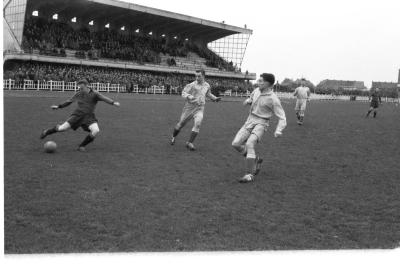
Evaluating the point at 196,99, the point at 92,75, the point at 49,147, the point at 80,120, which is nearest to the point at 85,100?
the point at 80,120

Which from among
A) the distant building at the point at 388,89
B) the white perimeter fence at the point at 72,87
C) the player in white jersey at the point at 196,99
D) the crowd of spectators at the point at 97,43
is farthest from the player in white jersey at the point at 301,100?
the distant building at the point at 388,89

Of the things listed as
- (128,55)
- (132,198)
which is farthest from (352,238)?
(128,55)

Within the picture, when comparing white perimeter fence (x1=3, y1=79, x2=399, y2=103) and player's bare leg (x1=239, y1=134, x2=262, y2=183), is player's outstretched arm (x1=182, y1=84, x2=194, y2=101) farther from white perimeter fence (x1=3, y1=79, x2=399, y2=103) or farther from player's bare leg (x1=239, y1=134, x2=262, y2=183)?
white perimeter fence (x1=3, y1=79, x2=399, y2=103)

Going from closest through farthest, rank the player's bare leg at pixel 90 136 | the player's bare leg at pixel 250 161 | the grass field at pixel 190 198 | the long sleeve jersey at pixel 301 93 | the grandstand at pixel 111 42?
the grass field at pixel 190 198
the player's bare leg at pixel 250 161
the player's bare leg at pixel 90 136
the long sleeve jersey at pixel 301 93
the grandstand at pixel 111 42

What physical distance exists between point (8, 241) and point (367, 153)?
878cm

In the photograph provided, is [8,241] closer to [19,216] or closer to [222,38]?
[19,216]

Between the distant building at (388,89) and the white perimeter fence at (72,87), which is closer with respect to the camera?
the white perimeter fence at (72,87)

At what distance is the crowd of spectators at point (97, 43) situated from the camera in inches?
1757

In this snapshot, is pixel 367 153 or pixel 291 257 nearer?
pixel 291 257

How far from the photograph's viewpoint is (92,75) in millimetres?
42969

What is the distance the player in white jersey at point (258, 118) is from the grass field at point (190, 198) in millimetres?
350

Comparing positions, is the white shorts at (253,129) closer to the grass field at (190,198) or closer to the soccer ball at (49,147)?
the grass field at (190,198)

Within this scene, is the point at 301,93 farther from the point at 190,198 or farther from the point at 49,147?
the point at 190,198

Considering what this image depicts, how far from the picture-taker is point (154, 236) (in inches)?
189
